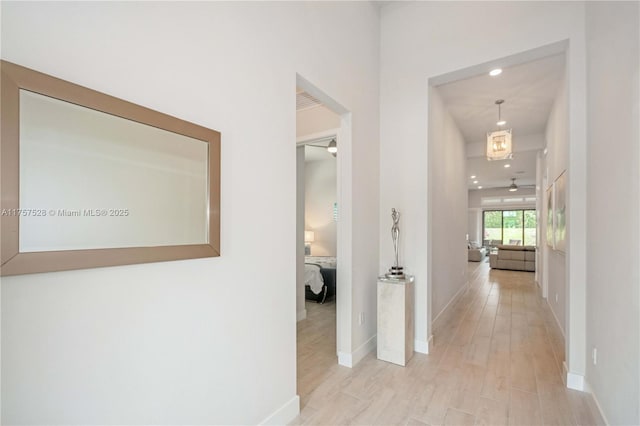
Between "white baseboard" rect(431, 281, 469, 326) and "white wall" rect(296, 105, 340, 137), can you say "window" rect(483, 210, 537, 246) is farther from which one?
"white wall" rect(296, 105, 340, 137)

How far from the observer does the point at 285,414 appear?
1.95 meters

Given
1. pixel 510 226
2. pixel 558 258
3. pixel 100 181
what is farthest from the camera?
pixel 510 226

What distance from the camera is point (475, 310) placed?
15.3ft

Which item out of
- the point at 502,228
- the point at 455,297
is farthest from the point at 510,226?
the point at 455,297

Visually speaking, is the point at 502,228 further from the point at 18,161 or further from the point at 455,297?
the point at 18,161

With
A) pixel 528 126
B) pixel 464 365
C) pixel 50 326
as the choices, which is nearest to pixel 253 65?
pixel 50 326

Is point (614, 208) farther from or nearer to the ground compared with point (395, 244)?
farther from the ground

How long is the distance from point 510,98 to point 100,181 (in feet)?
17.2

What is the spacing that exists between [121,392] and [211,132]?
1.19 m

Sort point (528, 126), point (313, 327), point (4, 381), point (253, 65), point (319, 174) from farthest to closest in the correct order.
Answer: point (319, 174)
point (528, 126)
point (313, 327)
point (253, 65)
point (4, 381)

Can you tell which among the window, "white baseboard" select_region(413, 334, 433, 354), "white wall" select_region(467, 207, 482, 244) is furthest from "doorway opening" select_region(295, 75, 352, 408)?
the window

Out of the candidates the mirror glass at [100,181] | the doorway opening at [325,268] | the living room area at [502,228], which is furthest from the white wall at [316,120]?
the living room area at [502,228]

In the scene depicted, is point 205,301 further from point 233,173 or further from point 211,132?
point 211,132

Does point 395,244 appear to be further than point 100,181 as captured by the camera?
Yes
